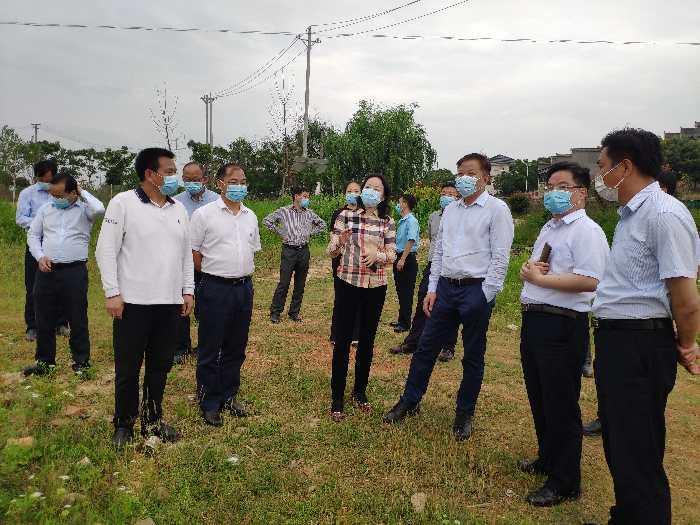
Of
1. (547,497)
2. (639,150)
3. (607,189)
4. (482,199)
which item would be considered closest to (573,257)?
(607,189)

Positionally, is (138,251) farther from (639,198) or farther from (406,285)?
(406,285)

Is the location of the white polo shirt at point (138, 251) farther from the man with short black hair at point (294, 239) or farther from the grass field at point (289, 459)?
the man with short black hair at point (294, 239)

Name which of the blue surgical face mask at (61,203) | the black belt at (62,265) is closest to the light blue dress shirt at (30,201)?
the blue surgical face mask at (61,203)

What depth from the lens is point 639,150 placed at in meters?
2.39

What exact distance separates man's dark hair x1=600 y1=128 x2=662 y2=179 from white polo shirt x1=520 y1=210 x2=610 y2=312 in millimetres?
706

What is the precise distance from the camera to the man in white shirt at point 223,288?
13.0ft

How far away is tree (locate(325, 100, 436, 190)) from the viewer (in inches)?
1152

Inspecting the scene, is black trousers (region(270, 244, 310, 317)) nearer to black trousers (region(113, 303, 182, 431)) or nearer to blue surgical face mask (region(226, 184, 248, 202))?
blue surgical face mask (region(226, 184, 248, 202))

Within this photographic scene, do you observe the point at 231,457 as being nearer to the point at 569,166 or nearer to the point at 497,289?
the point at 497,289

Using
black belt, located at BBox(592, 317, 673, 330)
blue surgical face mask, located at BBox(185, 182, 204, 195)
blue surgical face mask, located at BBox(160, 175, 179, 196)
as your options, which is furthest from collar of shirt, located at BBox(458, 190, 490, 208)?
blue surgical face mask, located at BBox(185, 182, 204, 195)

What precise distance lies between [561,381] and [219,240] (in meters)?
2.55

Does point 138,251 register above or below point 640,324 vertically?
above

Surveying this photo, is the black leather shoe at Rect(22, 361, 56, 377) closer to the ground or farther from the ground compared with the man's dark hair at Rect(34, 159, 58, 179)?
closer to the ground

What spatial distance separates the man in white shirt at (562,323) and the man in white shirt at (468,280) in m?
0.54
